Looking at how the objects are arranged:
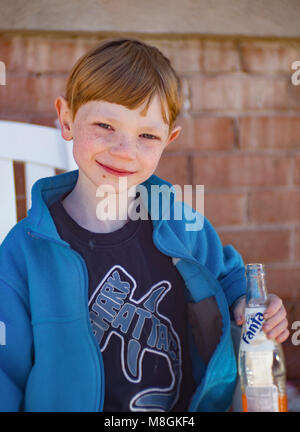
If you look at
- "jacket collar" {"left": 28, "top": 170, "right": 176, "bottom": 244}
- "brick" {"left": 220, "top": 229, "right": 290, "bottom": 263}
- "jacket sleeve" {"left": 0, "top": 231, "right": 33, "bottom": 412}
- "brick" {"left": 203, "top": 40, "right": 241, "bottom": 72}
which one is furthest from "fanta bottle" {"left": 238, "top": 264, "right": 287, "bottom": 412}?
"brick" {"left": 203, "top": 40, "right": 241, "bottom": 72}

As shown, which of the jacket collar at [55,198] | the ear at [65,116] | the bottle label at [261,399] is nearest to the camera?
the bottle label at [261,399]

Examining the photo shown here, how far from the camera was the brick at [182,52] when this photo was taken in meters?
1.37

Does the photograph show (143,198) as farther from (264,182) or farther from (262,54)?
(262,54)

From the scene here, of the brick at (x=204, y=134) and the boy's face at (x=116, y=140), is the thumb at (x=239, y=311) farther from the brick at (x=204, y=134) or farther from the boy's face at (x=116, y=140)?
the brick at (x=204, y=134)

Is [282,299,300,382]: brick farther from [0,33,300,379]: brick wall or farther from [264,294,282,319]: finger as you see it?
[264,294,282,319]: finger

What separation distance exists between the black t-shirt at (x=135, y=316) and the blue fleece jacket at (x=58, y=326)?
0.15ft

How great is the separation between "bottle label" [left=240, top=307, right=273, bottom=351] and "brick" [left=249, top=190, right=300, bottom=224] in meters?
0.57

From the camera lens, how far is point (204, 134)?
1391 millimetres

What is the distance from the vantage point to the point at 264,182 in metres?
1.42

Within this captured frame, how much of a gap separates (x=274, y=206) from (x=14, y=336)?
864 millimetres

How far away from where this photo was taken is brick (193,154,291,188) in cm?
139

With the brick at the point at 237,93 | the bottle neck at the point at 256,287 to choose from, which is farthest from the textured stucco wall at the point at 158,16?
the bottle neck at the point at 256,287

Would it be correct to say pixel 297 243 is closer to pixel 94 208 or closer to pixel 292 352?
pixel 292 352

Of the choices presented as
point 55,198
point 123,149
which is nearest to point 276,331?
point 123,149
